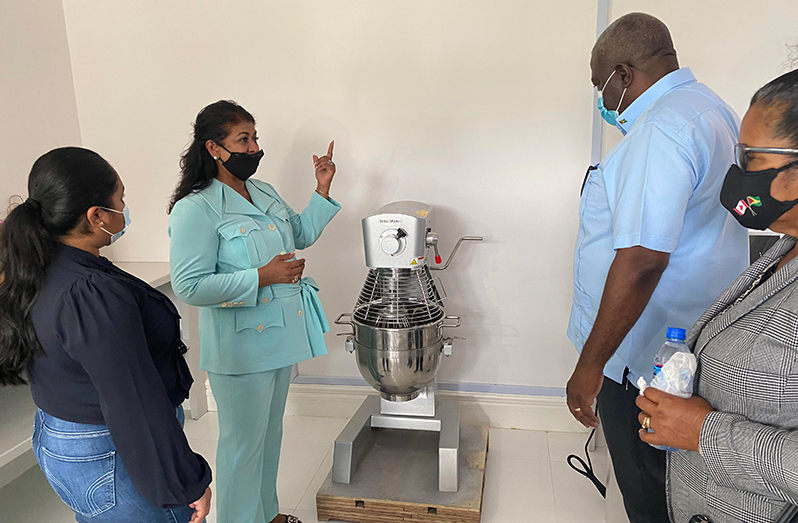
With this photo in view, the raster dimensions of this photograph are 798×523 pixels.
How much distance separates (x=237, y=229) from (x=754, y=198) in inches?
49.5

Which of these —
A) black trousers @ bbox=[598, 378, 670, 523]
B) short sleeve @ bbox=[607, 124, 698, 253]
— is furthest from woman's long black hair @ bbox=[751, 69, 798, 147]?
black trousers @ bbox=[598, 378, 670, 523]

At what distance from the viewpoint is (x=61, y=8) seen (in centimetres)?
253

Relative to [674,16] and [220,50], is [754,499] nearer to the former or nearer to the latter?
[674,16]

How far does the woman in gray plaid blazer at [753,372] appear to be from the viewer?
765 mm

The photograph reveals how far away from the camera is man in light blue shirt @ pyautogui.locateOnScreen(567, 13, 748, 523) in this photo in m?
1.19

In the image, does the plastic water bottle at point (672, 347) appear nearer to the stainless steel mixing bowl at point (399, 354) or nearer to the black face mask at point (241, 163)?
the stainless steel mixing bowl at point (399, 354)

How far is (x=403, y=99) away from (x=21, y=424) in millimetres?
1926

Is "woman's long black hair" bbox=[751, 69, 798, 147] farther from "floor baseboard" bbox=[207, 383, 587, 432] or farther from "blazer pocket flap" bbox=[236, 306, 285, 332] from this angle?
"floor baseboard" bbox=[207, 383, 587, 432]

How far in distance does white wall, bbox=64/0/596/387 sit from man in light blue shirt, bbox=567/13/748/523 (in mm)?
835

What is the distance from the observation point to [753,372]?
80 cm

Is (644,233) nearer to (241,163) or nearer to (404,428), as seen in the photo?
(241,163)

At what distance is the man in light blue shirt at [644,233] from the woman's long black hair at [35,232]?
1105mm

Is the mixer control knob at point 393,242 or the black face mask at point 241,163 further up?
the black face mask at point 241,163

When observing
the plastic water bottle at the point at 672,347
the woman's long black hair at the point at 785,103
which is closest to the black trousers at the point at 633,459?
the plastic water bottle at the point at 672,347
